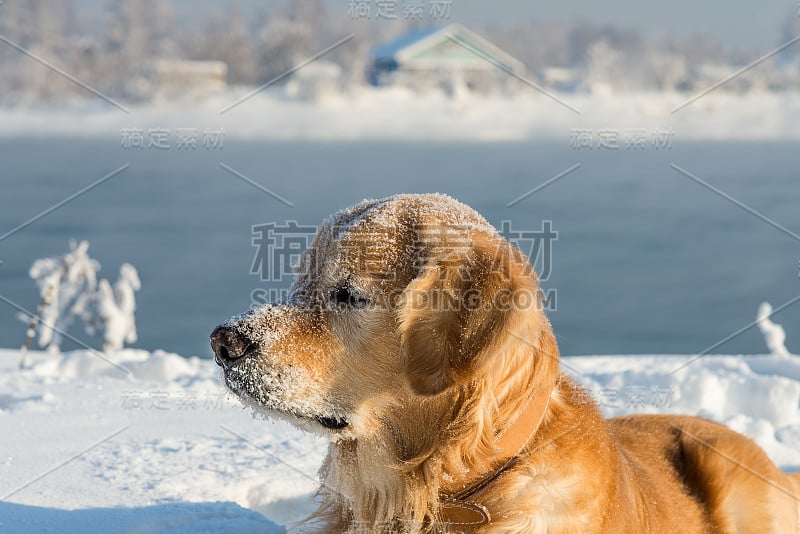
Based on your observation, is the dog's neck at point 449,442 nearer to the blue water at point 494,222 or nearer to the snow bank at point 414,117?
the blue water at point 494,222

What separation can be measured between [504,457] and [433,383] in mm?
371

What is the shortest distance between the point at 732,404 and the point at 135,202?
27.5m

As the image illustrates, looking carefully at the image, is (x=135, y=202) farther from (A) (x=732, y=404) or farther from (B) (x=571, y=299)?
(A) (x=732, y=404)

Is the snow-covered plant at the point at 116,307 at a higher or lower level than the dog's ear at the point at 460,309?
lower

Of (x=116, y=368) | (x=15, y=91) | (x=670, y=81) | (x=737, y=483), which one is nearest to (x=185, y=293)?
(x=116, y=368)

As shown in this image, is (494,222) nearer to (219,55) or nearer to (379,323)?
(379,323)

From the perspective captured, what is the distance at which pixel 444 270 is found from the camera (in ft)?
10.0

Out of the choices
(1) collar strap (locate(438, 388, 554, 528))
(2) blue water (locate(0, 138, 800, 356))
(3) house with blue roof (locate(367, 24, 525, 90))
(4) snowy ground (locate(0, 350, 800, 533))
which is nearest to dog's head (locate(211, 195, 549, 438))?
(1) collar strap (locate(438, 388, 554, 528))

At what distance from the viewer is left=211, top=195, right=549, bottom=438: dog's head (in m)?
2.95

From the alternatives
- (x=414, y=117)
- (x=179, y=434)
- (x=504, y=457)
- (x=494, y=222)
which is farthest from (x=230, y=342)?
(x=414, y=117)

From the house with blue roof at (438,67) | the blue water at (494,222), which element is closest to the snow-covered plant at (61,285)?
the blue water at (494,222)

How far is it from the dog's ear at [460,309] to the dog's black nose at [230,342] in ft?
1.93

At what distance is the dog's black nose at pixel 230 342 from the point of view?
3084 mm

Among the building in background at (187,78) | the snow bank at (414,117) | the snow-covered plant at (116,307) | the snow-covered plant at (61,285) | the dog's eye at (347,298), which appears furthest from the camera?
the building in background at (187,78)
